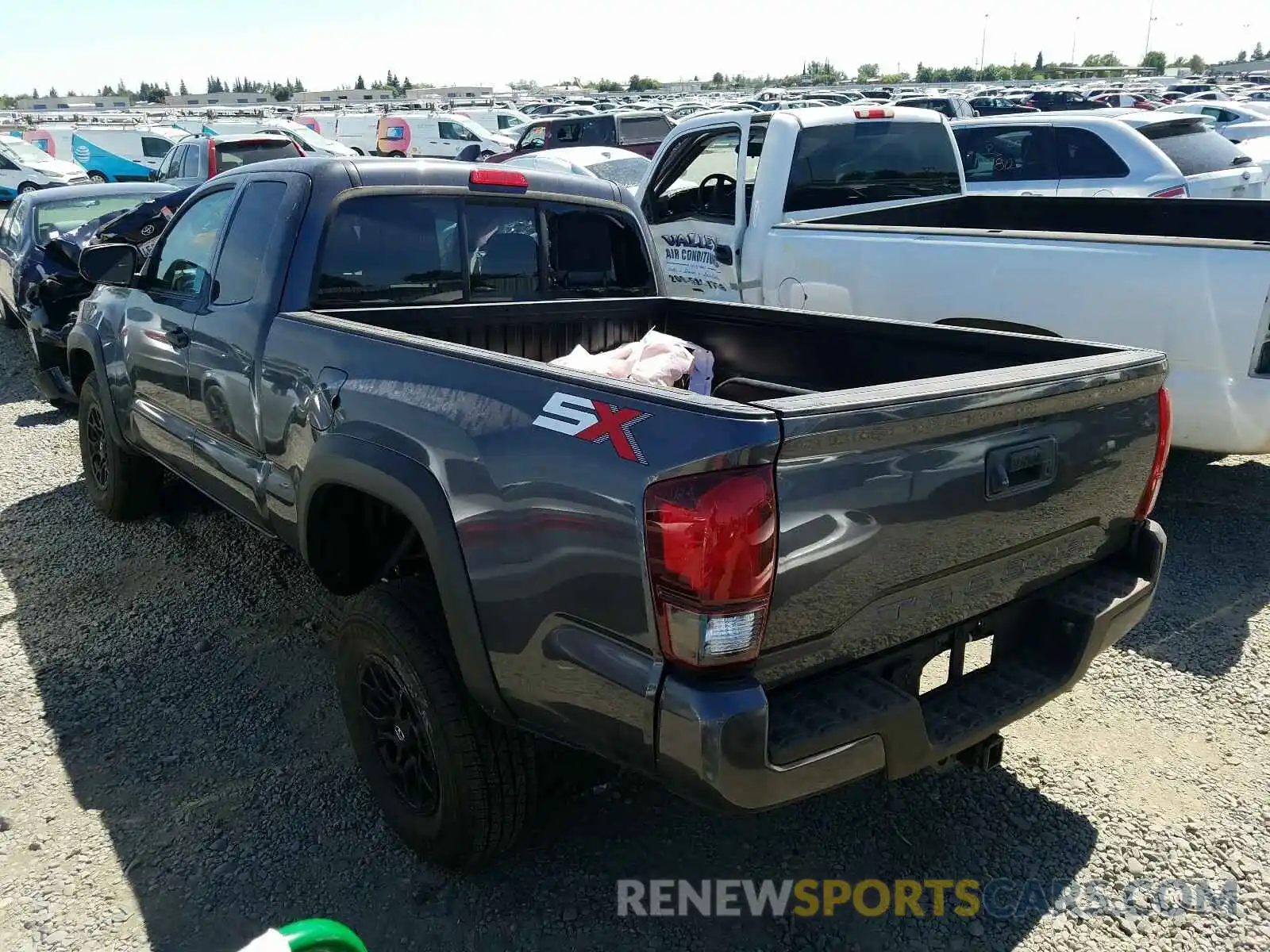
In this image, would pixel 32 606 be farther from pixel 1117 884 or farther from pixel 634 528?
pixel 1117 884

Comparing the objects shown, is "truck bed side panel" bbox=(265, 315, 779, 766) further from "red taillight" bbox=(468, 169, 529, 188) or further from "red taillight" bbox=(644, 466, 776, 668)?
"red taillight" bbox=(468, 169, 529, 188)

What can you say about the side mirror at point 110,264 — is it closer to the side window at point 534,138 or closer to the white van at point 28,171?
the side window at point 534,138

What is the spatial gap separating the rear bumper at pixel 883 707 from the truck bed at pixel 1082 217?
3.61 metres

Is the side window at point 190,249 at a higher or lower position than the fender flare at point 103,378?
higher

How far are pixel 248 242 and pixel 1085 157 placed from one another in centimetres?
761

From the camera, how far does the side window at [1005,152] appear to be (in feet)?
30.0

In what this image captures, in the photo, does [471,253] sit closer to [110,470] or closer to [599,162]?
[110,470]

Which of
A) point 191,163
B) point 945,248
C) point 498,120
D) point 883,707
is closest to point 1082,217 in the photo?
→ point 945,248

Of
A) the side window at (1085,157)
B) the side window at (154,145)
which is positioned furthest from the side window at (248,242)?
the side window at (154,145)

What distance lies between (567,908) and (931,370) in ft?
6.30

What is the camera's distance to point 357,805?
3125 millimetres

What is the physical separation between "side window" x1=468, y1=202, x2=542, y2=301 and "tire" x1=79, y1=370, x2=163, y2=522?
2311 mm

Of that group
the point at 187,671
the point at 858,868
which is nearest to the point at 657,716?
the point at 858,868

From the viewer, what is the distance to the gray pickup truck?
2020mm
